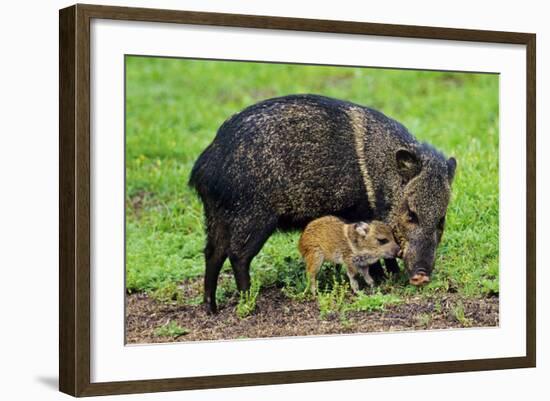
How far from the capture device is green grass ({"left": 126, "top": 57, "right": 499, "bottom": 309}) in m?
7.26

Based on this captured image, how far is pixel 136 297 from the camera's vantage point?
Answer: 6871 mm

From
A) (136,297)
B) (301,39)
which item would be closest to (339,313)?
(136,297)

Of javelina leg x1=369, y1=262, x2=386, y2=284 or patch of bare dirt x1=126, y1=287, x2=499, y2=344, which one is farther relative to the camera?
javelina leg x1=369, y1=262, x2=386, y2=284

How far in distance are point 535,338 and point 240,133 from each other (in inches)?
94.4

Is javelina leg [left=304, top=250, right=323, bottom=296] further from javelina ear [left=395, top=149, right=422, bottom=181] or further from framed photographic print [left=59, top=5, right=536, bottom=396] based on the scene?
javelina ear [left=395, top=149, right=422, bottom=181]

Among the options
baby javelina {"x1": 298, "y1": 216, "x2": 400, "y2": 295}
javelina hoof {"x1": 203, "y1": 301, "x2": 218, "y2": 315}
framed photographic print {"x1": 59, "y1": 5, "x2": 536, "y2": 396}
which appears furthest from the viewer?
baby javelina {"x1": 298, "y1": 216, "x2": 400, "y2": 295}

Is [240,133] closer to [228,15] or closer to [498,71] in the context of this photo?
[228,15]

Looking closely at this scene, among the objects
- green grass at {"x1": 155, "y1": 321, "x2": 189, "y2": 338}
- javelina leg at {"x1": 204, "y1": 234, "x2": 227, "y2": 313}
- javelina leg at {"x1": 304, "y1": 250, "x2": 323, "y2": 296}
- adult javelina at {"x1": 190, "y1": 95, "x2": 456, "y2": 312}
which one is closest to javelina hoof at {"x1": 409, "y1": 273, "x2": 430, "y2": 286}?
adult javelina at {"x1": 190, "y1": 95, "x2": 456, "y2": 312}

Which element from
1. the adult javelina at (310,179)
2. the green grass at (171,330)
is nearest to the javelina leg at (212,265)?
the adult javelina at (310,179)

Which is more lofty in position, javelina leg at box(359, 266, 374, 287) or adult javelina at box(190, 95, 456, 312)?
adult javelina at box(190, 95, 456, 312)

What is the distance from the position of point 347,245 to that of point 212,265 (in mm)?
855

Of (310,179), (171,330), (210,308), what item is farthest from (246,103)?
(171,330)

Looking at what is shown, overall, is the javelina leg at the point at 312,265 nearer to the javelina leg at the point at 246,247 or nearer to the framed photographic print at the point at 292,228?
the framed photographic print at the point at 292,228

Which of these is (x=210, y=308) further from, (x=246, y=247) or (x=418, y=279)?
(x=418, y=279)
